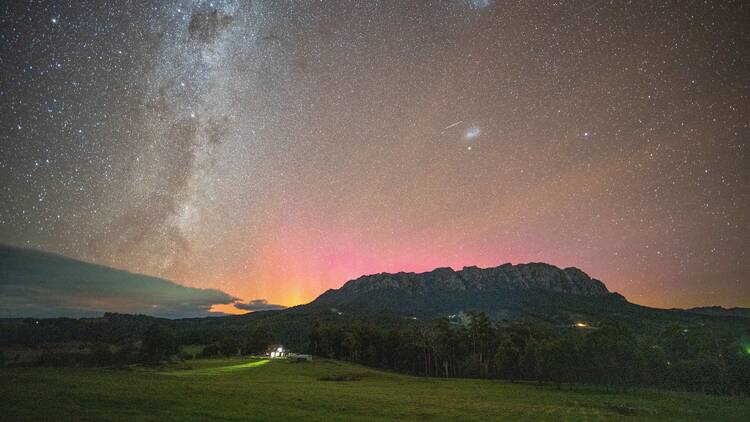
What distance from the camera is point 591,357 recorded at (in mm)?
85438

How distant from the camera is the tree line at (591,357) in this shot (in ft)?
276

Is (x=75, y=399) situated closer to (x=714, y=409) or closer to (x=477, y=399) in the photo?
(x=477, y=399)

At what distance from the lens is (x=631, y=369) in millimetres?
81625

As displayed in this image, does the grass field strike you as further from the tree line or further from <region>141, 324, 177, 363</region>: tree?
<region>141, 324, 177, 363</region>: tree

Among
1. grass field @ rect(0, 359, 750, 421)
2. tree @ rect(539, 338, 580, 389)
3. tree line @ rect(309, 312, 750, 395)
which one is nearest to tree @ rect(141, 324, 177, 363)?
tree line @ rect(309, 312, 750, 395)

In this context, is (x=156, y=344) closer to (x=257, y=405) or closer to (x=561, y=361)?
(x=257, y=405)

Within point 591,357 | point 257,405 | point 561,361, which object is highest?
point 257,405

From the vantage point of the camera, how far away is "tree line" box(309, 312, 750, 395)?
3317 inches

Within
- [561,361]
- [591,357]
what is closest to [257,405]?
[561,361]

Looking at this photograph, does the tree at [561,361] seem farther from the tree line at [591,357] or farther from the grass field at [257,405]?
the grass field at [257,405]

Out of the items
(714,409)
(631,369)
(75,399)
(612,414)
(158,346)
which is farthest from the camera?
(158,346)

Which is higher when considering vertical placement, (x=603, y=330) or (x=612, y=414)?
(x=603, y=330)

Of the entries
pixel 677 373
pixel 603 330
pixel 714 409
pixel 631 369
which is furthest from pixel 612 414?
pixel 677 373

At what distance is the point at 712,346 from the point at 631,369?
29.2 meters
